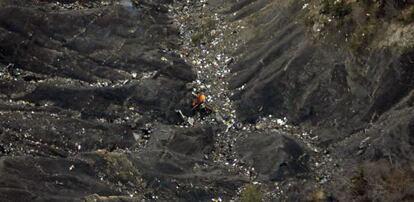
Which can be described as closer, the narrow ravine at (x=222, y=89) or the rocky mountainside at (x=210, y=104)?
the rocky mountainside at (x=210, y=104)

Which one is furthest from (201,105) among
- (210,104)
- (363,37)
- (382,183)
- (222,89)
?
(382,183)

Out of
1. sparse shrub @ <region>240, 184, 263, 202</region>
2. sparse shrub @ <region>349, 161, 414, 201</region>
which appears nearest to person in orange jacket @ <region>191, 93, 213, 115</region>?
sparse shrub @ <region>240, 184, 263, 202</region>

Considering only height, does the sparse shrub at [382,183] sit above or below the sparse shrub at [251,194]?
above

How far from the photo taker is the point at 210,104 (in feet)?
85.0

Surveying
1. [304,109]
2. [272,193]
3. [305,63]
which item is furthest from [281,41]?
[272,193]

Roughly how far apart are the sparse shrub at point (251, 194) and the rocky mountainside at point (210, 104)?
7cm

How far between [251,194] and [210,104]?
5.53m

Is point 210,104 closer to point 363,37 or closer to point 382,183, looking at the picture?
point 363,37

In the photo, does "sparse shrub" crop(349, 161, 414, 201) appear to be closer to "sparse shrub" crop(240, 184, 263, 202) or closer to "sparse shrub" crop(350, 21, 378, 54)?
"sparse shrub" crop(240, 184, 263, 202)

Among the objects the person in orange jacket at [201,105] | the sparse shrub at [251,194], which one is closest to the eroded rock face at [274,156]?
the sparse shrub at [251,194]

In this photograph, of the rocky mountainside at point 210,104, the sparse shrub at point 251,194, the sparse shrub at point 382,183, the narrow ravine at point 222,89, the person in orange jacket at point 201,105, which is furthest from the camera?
the person in orange jacket at point 201,105

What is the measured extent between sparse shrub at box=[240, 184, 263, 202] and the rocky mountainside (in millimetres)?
68

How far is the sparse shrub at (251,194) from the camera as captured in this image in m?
21.6

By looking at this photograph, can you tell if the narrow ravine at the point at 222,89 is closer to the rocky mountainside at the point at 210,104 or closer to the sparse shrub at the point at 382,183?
the rocky mountainside at the point at 210,104
